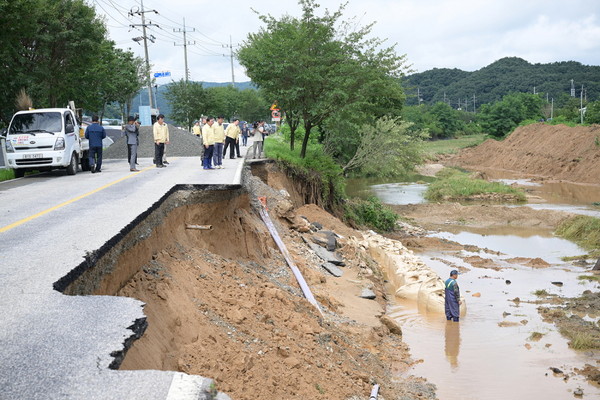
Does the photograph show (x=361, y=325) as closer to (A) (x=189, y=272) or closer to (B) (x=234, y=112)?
(A) (x=189, y=272)

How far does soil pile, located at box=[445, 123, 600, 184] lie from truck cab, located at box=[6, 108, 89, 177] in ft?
168

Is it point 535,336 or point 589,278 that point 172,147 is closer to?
point 589,278

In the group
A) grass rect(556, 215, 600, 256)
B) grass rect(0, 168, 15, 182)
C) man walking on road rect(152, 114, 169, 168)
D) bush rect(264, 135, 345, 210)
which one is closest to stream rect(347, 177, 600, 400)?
grass rect(556, 215, 600, 256)

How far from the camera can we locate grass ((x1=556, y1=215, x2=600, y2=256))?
29.9 m

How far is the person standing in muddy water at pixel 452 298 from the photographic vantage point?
54.3 feet

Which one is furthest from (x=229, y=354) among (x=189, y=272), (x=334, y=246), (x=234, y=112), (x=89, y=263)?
(x=234, y=112)

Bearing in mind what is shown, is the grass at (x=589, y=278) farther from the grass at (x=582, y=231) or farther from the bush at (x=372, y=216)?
the bush at (x=372, y=216)

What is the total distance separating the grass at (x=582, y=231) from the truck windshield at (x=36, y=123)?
23178 millimetres

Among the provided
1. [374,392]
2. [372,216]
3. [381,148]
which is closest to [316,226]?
[372,216]

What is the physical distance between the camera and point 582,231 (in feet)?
105

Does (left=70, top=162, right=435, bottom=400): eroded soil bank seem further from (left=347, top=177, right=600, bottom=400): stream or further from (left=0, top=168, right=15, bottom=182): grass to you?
(left=0, top=168, right=15, bottom=182): grass

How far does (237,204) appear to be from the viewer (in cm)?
1566

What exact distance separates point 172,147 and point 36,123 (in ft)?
40.8

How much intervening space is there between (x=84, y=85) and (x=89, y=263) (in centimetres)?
2847
